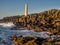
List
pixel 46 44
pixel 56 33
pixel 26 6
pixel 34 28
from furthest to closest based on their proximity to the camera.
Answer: pixel 26 6
pixel 34 28
pixel 56 33
pixel 46 44

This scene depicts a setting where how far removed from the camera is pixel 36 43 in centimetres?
1983

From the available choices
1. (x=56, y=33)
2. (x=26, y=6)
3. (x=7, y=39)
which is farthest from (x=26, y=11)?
(x=7, y=39)

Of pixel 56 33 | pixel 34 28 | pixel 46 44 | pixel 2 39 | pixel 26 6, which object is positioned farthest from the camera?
pixel 26 6

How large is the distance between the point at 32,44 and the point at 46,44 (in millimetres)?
1397

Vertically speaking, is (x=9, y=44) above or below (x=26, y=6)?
below

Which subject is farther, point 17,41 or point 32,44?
point 17,41

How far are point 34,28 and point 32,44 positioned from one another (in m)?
14.8

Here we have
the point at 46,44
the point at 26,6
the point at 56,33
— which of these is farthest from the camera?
the point at 26,6

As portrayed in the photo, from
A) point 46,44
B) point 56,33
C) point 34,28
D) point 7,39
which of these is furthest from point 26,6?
point 46,44

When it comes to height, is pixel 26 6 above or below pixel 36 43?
above

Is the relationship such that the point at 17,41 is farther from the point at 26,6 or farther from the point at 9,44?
the point at 26,6

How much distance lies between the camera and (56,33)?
95.8 ft

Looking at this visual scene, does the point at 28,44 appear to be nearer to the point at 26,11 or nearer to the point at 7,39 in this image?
the point at 7,39

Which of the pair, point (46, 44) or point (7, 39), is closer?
point (46, 44)
